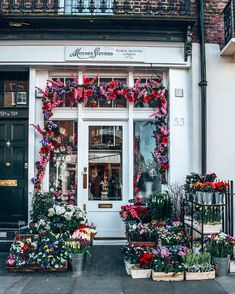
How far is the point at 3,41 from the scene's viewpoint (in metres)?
8.17

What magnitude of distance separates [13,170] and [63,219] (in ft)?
6.40

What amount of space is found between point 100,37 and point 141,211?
3.71m

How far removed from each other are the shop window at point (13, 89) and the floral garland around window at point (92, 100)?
0.64 meters

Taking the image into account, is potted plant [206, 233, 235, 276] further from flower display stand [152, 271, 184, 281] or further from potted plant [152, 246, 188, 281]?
flower display stand [152, 271, 184, 281]

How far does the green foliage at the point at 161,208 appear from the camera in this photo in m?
7.64

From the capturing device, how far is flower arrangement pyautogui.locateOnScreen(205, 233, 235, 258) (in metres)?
6.41

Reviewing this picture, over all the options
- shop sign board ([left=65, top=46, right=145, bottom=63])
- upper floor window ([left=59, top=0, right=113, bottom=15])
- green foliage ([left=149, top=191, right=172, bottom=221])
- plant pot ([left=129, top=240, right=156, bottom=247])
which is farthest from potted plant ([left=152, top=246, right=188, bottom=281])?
upper floor window ([left=59, top=0, right=113, bottom=15])

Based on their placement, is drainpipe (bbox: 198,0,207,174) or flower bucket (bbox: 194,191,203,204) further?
drainpipe (bbox: 198,0,207,174)

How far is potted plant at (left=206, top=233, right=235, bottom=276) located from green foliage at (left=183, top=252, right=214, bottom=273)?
0.18 m

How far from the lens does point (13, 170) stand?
8.62 metres

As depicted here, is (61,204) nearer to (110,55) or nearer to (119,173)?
(119,173)

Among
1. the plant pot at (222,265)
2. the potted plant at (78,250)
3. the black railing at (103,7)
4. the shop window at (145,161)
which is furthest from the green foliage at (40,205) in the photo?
the black railing at (103,7)

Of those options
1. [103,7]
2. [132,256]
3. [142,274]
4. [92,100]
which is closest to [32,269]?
[132,256]

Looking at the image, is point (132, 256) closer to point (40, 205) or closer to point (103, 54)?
point (40, 205)
